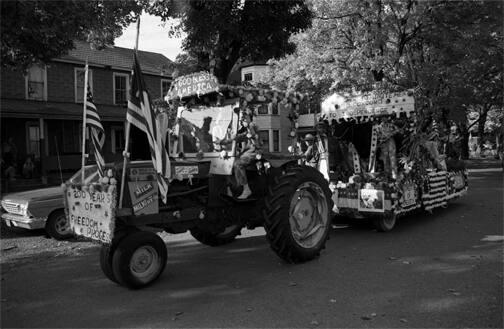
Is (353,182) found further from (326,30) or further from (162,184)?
(326,30)

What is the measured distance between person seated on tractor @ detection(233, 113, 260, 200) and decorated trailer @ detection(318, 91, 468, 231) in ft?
10.9

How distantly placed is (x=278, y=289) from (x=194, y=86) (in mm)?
3163

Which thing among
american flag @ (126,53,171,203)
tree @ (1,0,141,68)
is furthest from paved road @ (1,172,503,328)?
tree @ (1,0,141,68)

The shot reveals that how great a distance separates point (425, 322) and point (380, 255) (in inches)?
→ 107

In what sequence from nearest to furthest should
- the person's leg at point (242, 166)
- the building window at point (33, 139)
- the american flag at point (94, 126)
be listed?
the american flag at point (94, 126)
the person's leg at point (242, 166)
the building window at point (33, 139)

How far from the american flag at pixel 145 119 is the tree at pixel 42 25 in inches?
95.4

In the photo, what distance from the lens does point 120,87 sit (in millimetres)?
24047

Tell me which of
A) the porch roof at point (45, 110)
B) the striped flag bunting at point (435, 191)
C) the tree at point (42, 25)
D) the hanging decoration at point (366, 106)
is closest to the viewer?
the tree at point (42, 25)

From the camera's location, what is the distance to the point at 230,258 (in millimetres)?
6949

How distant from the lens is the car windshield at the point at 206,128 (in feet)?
20.9

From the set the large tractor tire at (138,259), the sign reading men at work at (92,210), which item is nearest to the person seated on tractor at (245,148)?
the large tractor tire at (138,259)

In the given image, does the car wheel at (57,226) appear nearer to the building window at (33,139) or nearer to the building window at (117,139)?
the building window at (33,139)

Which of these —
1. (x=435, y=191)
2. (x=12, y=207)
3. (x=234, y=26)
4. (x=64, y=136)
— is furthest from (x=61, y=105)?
(x=435, y=191)

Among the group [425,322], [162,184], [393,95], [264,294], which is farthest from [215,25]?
[425,322]
